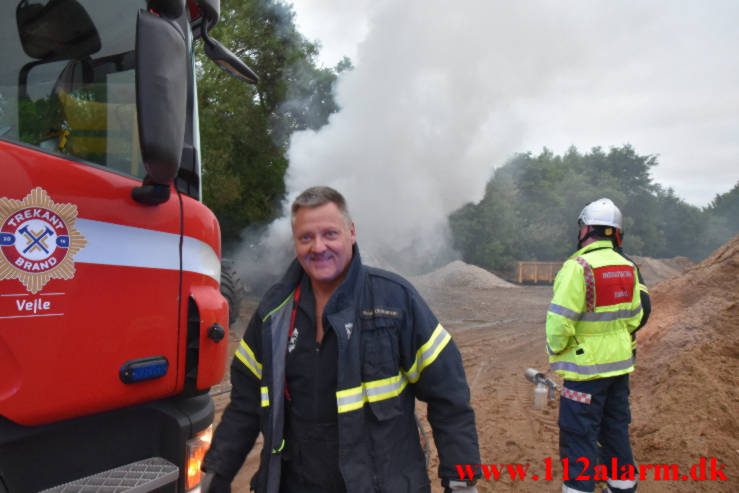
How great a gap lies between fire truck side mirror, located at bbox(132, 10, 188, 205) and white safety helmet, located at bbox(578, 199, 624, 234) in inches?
120

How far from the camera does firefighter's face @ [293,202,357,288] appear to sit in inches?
76.2

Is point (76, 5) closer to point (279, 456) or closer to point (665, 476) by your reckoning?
point (279, 456)

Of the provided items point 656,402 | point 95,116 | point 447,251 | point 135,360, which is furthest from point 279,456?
point 447,251

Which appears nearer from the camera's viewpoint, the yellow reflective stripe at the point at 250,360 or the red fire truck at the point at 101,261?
the red fire truck at the point at 101,261

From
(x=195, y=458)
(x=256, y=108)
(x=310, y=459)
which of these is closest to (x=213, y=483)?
(x=195, y=458)

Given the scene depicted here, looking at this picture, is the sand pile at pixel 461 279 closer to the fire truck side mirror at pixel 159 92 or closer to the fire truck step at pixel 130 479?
the fire truck step at pixel 130 479

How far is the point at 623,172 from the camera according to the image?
4662 centimetres

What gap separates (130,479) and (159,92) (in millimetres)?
1398

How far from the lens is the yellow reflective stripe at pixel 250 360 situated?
82.0 inches

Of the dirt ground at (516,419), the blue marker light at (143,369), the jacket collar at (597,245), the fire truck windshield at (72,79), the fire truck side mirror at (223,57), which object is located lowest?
the dirt ground at (516,419)

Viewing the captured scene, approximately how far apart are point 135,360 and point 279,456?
0.67m

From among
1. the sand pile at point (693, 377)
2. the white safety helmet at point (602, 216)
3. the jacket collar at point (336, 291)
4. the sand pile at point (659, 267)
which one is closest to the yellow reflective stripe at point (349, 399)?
the jacket collar at point (336, 291)

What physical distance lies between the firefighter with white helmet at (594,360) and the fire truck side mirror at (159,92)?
2.73m

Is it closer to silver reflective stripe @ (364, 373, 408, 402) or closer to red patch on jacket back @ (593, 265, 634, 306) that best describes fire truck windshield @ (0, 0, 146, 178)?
silver reflective stripe @ (364, 373, 408, 402)
